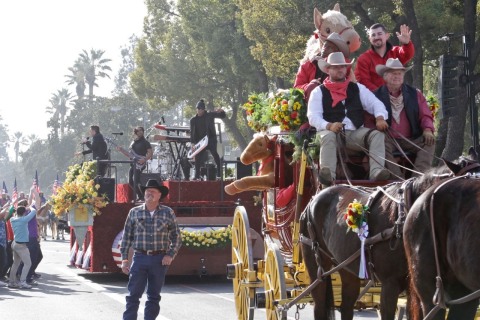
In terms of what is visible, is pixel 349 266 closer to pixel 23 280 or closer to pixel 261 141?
pixel 261 141

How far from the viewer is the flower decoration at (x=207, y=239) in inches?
751

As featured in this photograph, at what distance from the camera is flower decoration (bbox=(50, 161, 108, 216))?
19969 mm

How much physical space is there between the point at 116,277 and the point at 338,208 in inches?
537

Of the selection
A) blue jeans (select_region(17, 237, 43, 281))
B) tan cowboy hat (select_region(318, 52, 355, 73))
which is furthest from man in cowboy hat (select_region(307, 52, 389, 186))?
blue jeans (select_region(17, 237, 43, 281))

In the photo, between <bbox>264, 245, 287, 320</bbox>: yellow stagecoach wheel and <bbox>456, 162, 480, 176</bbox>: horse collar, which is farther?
<bbox>264, 245, 287, 320</bbox>: yellow stagecoach wheel

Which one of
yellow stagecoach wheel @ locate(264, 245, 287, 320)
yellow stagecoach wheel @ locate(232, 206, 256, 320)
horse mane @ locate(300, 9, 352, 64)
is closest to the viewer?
yellow stagecoach wheel @ locate(264, 245, 287, 320)

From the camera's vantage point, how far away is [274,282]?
10125 mm

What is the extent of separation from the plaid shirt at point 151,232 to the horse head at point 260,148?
1.13 m

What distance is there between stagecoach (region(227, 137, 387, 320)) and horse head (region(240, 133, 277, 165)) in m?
0.08

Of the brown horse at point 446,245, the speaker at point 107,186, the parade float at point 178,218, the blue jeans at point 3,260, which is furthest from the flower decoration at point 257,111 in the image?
the blue jeans at point 3,260

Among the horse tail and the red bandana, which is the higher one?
A: the red bandana

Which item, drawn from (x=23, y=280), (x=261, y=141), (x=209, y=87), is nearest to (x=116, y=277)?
(x=23, y=280)

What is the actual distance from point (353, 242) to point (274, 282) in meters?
1.97

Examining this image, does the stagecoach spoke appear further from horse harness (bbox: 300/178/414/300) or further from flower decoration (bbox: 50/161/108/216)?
flower decoration (bbox: 50/161/108/216)
